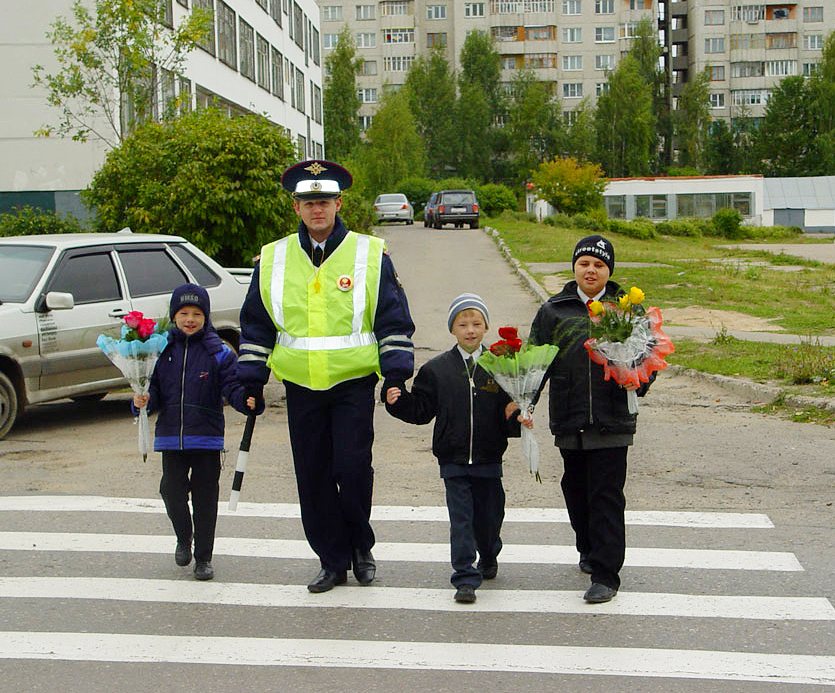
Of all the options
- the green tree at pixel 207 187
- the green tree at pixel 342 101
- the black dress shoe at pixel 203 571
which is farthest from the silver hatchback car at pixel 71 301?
→ the green tree at pixel 342 101

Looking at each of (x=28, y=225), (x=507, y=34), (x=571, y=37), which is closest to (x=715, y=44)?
(x=571, y=37)

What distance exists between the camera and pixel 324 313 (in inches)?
230

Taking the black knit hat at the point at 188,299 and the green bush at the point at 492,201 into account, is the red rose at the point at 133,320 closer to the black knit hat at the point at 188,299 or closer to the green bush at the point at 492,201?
the black knit hat at the point at 188,299

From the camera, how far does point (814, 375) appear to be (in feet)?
40.5

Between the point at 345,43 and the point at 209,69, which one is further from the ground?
Result: the point at 345,43

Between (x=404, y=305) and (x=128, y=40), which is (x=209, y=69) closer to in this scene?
(x=128, y=40)

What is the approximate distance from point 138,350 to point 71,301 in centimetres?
448

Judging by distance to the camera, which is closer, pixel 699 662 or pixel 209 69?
pixel 699 662

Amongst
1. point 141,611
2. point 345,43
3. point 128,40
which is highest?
point 345,43

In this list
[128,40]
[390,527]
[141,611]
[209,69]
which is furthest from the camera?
[209,69]

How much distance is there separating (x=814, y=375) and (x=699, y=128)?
88.5 m

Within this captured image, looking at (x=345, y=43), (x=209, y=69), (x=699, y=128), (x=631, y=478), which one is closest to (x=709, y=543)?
(x=631, y=478)

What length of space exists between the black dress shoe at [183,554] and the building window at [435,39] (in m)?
98.4

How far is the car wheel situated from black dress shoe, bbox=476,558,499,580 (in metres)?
5.71
